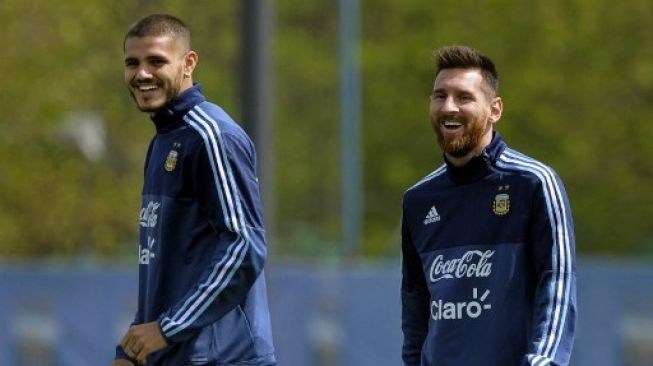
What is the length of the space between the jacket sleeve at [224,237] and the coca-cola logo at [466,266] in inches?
25.2

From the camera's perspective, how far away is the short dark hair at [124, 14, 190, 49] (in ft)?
22.1

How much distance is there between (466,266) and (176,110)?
1.25 m

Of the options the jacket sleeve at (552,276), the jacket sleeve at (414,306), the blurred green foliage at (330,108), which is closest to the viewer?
the jacket sleeve at (552,276)

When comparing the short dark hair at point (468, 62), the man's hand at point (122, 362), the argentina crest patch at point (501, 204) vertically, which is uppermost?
the short dark hair at point (468, 62)

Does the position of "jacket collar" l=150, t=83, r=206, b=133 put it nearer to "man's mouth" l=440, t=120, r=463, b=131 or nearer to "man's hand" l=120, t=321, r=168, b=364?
"man's hand" l=120, t=321, r=168, b=364

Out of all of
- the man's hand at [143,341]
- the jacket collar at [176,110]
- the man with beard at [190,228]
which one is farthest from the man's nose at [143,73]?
the man's hand at [143,341]

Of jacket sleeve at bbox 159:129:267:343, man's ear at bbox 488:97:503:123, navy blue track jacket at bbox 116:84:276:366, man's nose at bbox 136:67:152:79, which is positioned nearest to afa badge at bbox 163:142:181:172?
navy blue track jacket at bbox 116:84:276:366

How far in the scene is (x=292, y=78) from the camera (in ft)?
58.6

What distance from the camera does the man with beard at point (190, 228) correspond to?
21.1 ft

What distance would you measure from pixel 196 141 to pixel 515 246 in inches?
48.2

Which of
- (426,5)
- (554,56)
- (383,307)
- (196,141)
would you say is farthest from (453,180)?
(426,5)

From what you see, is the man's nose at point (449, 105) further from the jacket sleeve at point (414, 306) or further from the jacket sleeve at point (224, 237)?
the jacket sleeve at point (224, 237)

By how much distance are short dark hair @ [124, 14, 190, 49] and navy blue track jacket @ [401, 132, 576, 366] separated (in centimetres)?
112

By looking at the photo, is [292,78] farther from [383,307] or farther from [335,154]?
[383,307]
